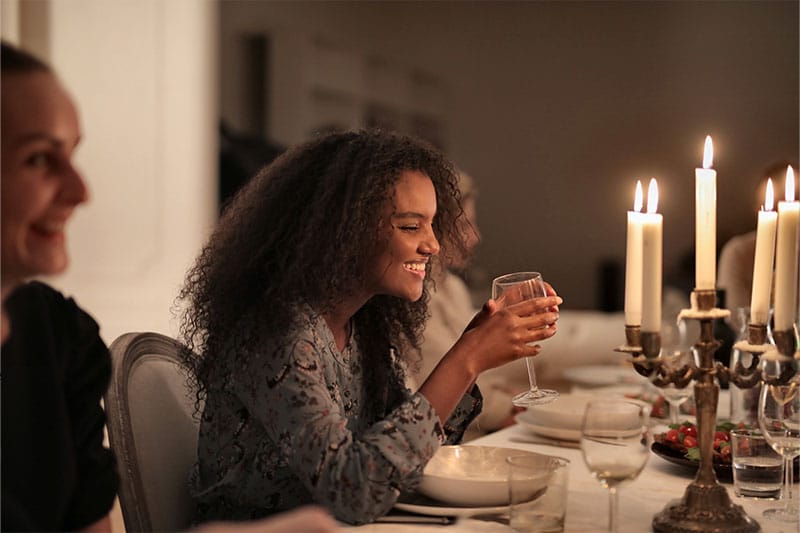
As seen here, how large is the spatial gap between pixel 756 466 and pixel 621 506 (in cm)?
21

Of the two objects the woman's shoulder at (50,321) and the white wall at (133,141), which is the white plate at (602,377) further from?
the woman's shoulder at (50,321)

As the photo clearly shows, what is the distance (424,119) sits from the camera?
5.58 meters

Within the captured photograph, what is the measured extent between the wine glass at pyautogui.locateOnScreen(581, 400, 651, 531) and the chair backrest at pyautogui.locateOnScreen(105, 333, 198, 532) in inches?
23.6

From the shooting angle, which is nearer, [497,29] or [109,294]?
[109,294]

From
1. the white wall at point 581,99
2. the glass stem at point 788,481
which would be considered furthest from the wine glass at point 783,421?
the white wall at point 581,99

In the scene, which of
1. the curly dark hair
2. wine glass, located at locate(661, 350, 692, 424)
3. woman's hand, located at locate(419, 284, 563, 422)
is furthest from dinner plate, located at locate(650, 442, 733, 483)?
the curly dark hair

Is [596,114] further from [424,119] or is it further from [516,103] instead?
[424,119]

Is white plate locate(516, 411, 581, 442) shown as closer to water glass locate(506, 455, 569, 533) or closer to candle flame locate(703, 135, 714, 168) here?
water glass locate(506, 455, 569, 533)

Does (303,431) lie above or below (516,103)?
below

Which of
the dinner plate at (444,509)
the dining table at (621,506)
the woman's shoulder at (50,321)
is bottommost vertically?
the dining table at (621,506)

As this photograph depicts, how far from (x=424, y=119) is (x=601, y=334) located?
1852mm

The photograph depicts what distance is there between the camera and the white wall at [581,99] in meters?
5.16

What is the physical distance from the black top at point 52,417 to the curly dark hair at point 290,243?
0.60 feet

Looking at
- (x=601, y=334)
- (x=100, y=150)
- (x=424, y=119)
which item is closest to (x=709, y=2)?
(x=424, y=119)
